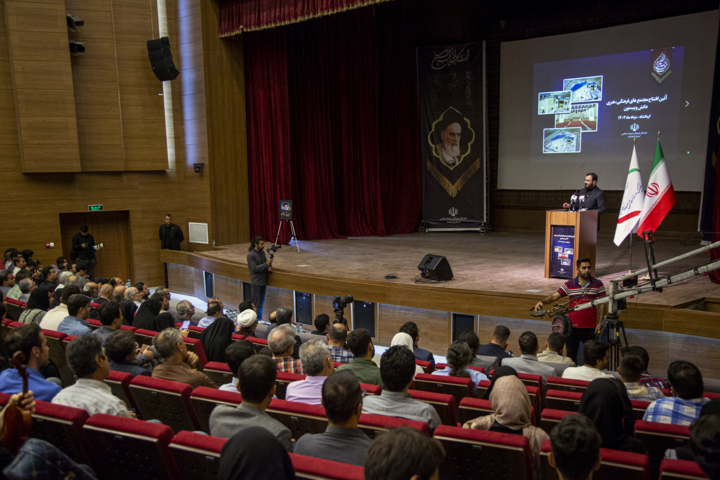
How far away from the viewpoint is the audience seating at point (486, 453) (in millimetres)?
2018

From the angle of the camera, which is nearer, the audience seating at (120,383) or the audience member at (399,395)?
the audience member at (399,395)

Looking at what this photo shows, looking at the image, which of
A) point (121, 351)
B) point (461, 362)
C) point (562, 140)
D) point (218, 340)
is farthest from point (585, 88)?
point (121, 351)

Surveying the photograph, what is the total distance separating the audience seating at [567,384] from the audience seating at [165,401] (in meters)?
2.11

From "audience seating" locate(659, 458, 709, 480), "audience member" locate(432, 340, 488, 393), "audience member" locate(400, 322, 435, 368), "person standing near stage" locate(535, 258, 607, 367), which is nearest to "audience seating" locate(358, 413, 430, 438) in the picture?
"audience seating" locate(659, 458, 709, 480)

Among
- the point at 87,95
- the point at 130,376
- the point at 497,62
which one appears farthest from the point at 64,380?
the point at 497,62

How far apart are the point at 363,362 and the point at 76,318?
246 centimetres

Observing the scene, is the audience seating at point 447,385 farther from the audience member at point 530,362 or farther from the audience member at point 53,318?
the audience member at point 53,318

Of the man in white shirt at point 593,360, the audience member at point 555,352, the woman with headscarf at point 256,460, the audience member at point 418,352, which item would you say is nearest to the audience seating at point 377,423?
the woman with headscarf at point 256,460

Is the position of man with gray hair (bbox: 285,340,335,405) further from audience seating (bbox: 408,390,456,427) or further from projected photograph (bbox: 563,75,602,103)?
projected photograph (bbox: 563,75,602,103)

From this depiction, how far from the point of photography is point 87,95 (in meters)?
10.3

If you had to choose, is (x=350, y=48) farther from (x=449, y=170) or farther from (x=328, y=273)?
(x=328, y=273)

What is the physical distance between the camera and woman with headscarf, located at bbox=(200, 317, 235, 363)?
4328 mm

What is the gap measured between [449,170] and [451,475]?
11031mm

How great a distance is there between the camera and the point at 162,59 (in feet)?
34.0
